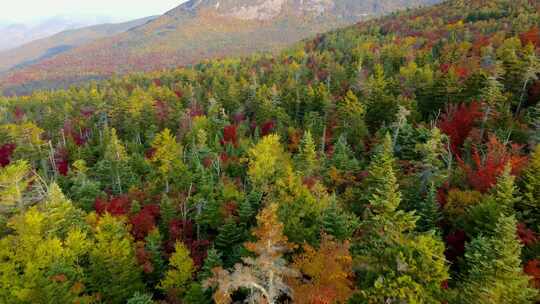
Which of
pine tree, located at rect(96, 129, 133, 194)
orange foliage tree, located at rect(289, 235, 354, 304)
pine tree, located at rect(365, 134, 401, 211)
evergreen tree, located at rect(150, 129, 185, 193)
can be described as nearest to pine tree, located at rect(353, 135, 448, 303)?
orange foliage tree, located at rect(289, 235, 354, 304)

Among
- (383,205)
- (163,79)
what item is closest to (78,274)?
(383,205)

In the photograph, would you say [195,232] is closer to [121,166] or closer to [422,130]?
[121,166]

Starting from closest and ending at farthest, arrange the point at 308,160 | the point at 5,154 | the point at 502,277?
the point at 502,277 → the point at 308,160 → the point at 5,154

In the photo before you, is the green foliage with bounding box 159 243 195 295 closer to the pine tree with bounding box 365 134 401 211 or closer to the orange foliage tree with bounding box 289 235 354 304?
the orange foliage tree with bounding box 289 235 354 304

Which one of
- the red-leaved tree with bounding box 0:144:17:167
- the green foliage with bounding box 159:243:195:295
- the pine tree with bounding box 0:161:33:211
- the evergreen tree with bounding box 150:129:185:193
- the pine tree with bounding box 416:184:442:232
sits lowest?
the red-leaved tree with bounding box 0:144:17:167

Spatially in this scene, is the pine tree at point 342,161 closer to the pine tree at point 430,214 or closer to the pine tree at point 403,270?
the pine tree at point 430,214

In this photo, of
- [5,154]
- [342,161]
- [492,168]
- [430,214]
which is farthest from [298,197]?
[5,154]

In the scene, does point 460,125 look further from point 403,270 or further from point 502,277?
point 403,270
